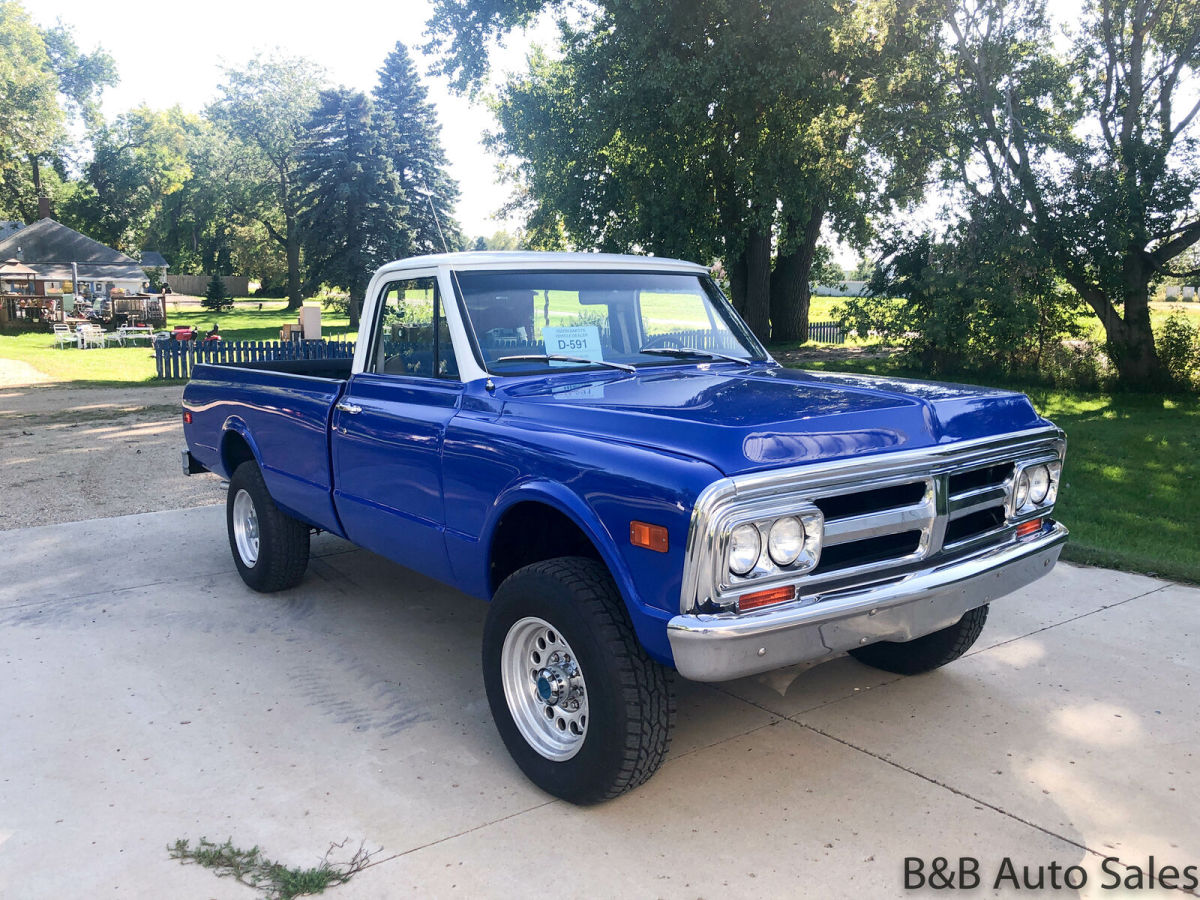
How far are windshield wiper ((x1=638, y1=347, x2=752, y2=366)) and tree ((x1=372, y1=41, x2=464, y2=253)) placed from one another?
1655 inches

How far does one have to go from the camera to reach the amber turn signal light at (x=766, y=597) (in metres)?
2.96

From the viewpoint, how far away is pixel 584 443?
3.36 m

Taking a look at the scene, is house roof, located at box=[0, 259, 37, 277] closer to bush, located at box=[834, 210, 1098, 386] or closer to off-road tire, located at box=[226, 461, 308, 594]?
bush, located at box=[834, 210, 1098, 386]

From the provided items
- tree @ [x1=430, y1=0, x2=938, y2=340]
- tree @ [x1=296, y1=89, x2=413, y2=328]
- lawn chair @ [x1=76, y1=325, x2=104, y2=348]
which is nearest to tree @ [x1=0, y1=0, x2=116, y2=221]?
tree @ [x1=296, y1=89, x2=413, y2=328]

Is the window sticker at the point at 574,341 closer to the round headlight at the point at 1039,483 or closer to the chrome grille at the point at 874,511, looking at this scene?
the chrome grille at the point at 874,511

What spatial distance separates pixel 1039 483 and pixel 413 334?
2.96m

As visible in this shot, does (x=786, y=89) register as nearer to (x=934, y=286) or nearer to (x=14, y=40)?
(x=934, y=286)

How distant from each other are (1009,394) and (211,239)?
82.2m

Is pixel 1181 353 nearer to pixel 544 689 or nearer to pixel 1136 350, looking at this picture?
pixel 1136 350

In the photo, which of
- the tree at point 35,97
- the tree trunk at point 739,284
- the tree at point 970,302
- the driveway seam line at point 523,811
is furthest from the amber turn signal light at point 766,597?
the tree at point 35,97

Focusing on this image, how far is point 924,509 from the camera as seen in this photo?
334 centimetres

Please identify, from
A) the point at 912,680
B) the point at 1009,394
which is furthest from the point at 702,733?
the point at 1009,394

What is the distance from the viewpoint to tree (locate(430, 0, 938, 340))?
57.0ft

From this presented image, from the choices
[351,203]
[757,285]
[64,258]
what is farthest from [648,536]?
[64,258]
